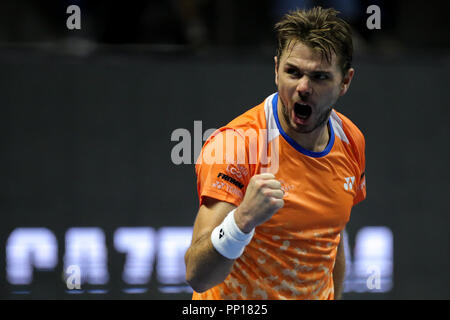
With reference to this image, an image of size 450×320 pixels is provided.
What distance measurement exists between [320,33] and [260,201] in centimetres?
91

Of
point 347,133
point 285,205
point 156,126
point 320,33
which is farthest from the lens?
point 156,126

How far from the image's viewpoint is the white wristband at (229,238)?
2.58 metres

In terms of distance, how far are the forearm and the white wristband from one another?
1.4 inches

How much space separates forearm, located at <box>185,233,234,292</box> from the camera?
2.65m

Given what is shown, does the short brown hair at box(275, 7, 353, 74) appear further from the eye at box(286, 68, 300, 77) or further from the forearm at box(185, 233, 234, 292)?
the forearm at box(185, 233, 234, 292)

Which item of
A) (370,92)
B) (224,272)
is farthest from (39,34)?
(224,272)

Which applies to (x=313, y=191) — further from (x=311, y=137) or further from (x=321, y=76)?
(x=321, y=76)

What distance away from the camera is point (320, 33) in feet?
9.46

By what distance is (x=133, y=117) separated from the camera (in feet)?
18.1
